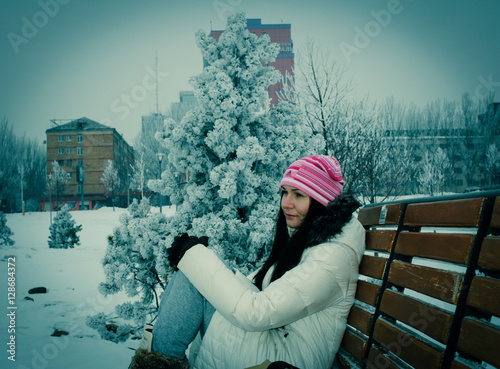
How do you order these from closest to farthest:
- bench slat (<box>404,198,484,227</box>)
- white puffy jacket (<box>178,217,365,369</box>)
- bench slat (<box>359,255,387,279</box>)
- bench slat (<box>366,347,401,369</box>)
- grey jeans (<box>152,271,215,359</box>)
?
bench slat (<box>404,198,484,227</box>), bench slat (<box>366,347,401,369</box>), white puffy jacket (<box>178,217,365,369</box>), bench slat (<box>359,255,387,279</box>), grey jeans (<box>152,271,215,359</box>)

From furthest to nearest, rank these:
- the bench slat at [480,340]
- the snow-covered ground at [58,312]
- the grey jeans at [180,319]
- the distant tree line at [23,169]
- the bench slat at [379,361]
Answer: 1. the distant tree line at [23,169]
2. the snow-covered ground at [58,312]
3. the grey jeans at [180,319]
4. the bench slat at [379,361]
5. the bench slat at [480,340]

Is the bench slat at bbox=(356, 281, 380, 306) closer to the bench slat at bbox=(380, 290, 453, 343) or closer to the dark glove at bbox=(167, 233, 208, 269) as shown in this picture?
the bench slat at bbox=(380, 290, 453, 343)

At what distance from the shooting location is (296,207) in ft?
6.01

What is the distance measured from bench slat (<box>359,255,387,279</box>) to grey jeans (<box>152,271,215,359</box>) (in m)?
0.80

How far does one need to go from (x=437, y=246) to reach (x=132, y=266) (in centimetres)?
342

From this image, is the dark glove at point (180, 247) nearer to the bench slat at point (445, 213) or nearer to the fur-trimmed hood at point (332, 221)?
the fur-trimmed hood at point (332, 221)

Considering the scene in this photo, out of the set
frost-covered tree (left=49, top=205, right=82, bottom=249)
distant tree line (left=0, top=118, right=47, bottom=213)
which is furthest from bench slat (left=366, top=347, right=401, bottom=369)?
distant tree line (left=0, top=118, right=47, bottom=213)

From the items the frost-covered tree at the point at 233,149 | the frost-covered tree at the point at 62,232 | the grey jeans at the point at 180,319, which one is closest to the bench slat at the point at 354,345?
the grey jeans at the point at 180,319

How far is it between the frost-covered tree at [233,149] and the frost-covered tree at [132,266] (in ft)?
0.80

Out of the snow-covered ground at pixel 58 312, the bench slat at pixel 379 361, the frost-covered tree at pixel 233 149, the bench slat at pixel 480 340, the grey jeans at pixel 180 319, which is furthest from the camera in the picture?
the frost-covered tree at pixel 233 149

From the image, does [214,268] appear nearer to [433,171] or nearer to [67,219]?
[67,219]

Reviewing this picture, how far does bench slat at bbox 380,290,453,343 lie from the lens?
3.12 ft

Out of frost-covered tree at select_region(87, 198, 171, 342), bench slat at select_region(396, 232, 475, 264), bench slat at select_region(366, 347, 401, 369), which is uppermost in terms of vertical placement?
bench slat at select_region(396, 232, 475, 264)

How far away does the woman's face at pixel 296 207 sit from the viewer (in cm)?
182
